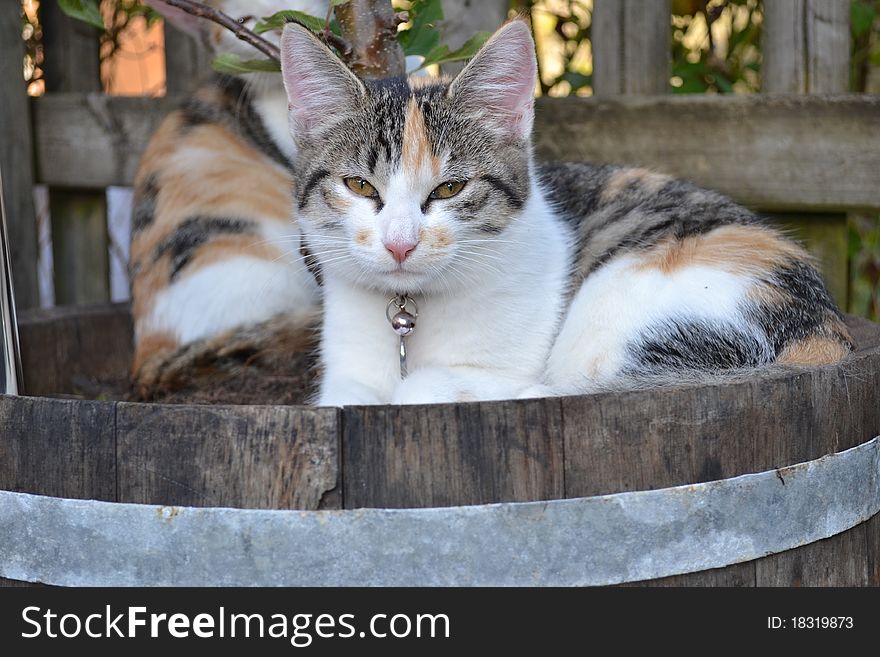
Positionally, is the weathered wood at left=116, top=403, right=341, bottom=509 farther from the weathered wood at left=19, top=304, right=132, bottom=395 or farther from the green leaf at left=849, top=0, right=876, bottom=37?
the green leaf at left=849, top=0, right=876, bottom=37

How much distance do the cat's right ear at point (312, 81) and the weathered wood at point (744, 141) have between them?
3.89 ft

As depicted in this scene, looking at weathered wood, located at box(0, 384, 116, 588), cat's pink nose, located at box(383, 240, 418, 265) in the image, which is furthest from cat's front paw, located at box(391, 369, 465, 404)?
weathered wood, located at box(0, 384, 116, 588)

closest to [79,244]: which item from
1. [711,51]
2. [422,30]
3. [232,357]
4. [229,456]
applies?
[232,357]

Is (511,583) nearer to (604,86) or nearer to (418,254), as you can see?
(418,254)

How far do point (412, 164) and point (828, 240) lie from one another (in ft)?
5.39

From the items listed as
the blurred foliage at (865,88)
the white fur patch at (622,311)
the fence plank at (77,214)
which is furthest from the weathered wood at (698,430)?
the fence plank at (77,214)

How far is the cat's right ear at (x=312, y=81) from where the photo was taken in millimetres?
2039

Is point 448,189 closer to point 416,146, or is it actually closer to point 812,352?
point 416,146

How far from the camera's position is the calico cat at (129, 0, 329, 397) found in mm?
2846

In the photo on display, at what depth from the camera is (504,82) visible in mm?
2133

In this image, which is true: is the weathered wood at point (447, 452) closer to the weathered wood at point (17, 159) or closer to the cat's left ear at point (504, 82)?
the cat's left ear at point (504, 82)

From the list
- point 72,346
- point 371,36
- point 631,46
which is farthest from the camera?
point 72,346
